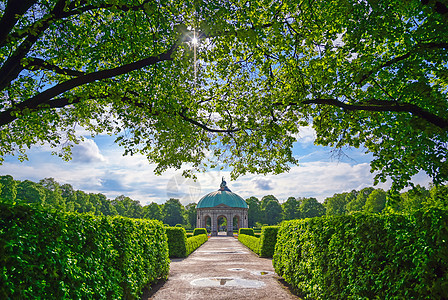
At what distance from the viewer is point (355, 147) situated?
9.66 meters

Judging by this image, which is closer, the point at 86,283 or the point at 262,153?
the point at 86,283

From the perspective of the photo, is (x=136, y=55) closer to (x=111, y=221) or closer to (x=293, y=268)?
(x=111, y=221)

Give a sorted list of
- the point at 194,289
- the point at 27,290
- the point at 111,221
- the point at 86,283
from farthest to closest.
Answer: the point at 194,289 < the point at 111,221 < the point at 86,283 < the point at 27,290

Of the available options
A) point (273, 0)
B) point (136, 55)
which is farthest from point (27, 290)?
point (273, 0)

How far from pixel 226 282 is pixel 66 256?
6.70 metres

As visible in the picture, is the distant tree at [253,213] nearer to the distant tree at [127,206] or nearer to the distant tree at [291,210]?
the distant tree at [291,210]

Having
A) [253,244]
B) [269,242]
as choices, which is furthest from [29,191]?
[269,242]

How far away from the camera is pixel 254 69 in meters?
9.20

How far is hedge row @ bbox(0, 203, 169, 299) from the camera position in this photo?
3.34 meters

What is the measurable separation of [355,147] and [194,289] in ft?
23.0

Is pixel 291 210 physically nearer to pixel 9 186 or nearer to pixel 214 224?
pixel 214 224

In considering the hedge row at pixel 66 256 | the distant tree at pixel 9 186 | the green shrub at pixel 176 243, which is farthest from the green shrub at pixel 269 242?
the distant tree at pixel 9 186

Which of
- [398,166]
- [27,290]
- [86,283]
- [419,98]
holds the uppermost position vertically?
[419,98]

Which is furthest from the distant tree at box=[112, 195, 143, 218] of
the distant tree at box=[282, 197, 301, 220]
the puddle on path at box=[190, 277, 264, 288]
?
the puddle on path at box=[190, 277, 264, 288]
